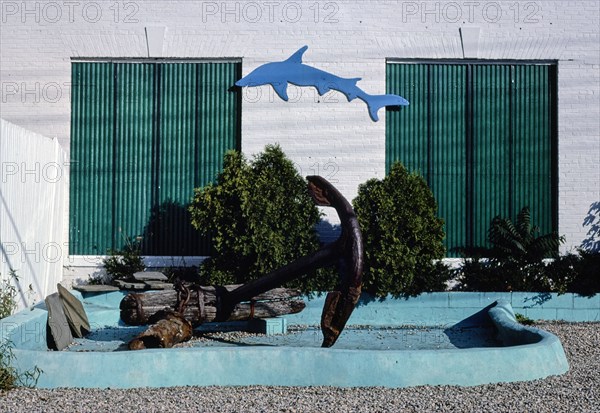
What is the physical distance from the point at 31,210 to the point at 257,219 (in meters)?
2.95

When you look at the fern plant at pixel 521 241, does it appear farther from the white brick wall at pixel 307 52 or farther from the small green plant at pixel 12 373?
the small green plant at pixel 12 373

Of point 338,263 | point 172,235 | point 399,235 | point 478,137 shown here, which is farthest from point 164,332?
point 478,137

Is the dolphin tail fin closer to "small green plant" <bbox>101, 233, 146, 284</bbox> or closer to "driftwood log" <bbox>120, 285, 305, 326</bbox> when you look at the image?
"small green plant" <bbox>101, 233, 146, 284</bbox>

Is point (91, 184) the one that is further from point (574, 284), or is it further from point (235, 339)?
point (574, 284)

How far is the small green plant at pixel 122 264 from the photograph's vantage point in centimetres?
1333

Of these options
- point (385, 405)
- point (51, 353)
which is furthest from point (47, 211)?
point (385, 405)

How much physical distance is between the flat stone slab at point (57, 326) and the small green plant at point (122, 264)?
243 centimetres

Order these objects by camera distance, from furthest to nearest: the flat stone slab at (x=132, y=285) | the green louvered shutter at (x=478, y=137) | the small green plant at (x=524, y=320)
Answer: the green louvered shutter at (x=478, y=137), the flat stone slab at (x=132, y=285), the small green plant at (x=524, y=320)

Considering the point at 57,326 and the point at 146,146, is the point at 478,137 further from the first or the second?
the point at 57,326

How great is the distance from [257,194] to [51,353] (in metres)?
5.04

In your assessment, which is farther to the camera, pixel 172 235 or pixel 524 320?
pixel 172 235

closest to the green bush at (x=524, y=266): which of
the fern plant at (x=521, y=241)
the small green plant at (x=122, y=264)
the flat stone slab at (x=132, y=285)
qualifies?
the fern plant at (x=521, y=241)

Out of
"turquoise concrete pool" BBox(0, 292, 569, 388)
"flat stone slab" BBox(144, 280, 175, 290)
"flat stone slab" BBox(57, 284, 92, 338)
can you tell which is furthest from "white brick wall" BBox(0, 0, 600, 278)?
"turquoise concrete pool" BBox(0, 292, 569, 388)

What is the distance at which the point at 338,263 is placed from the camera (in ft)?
29.8
